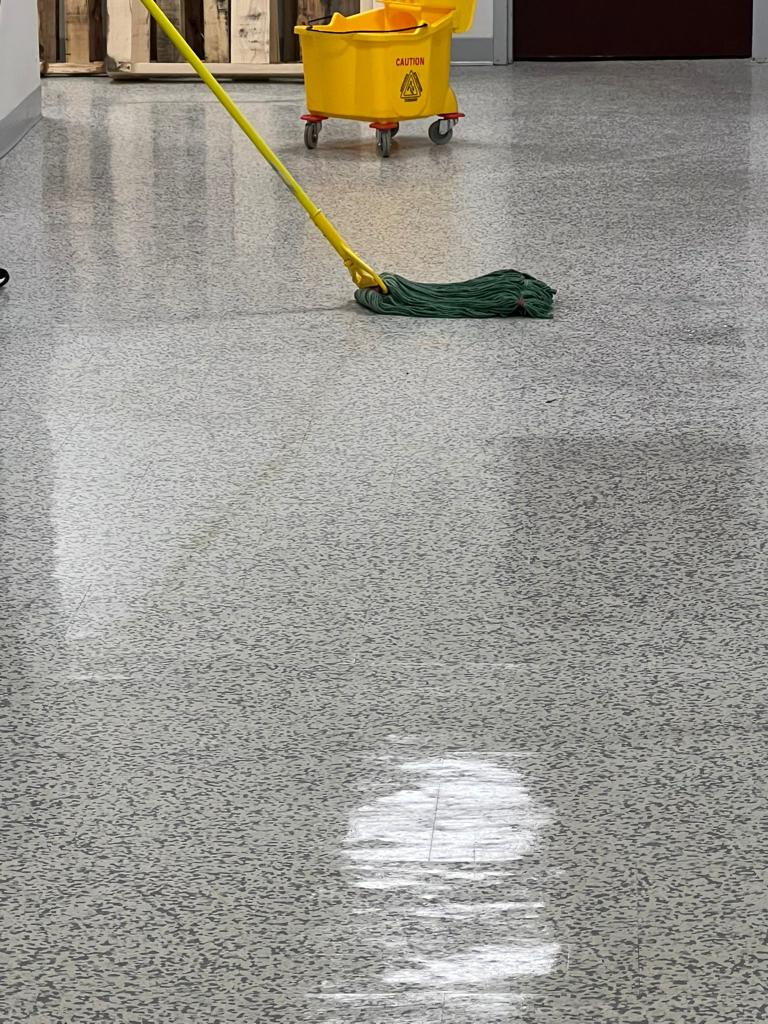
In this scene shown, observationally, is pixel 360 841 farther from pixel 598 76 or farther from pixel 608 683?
pixel 598 76

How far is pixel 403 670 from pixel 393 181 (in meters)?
3.22

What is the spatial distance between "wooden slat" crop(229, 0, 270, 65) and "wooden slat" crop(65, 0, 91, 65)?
710 mm

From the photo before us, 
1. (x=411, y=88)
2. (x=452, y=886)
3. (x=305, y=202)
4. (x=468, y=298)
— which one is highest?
(x=411, y=88)

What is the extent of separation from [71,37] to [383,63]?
282cm

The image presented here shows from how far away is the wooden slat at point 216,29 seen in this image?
279 inches

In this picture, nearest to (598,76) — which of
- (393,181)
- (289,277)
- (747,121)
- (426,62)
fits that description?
(747,121)

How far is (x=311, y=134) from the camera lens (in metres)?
5.20

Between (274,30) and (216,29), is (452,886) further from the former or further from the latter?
(216,29)

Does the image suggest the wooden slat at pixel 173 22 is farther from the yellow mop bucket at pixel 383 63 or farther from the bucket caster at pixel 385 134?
the bucket caster at pixel 385 134

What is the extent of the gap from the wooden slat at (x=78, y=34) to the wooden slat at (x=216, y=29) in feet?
1.82

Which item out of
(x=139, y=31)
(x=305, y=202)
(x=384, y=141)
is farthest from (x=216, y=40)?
(x=305, y=202)

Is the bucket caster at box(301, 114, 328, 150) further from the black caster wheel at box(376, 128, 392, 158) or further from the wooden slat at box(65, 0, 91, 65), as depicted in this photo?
the wooden slat at box(65, 0, 91, 65)

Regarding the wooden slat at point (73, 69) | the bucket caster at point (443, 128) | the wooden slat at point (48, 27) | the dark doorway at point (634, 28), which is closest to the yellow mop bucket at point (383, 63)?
the bucket caster at point (443, 128)

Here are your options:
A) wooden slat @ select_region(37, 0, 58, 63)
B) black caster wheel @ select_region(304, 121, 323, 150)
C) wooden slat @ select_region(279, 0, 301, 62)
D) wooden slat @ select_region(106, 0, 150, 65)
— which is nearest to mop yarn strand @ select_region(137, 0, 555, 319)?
black caster wheel @ select_region(304, 121, 323, 150)
